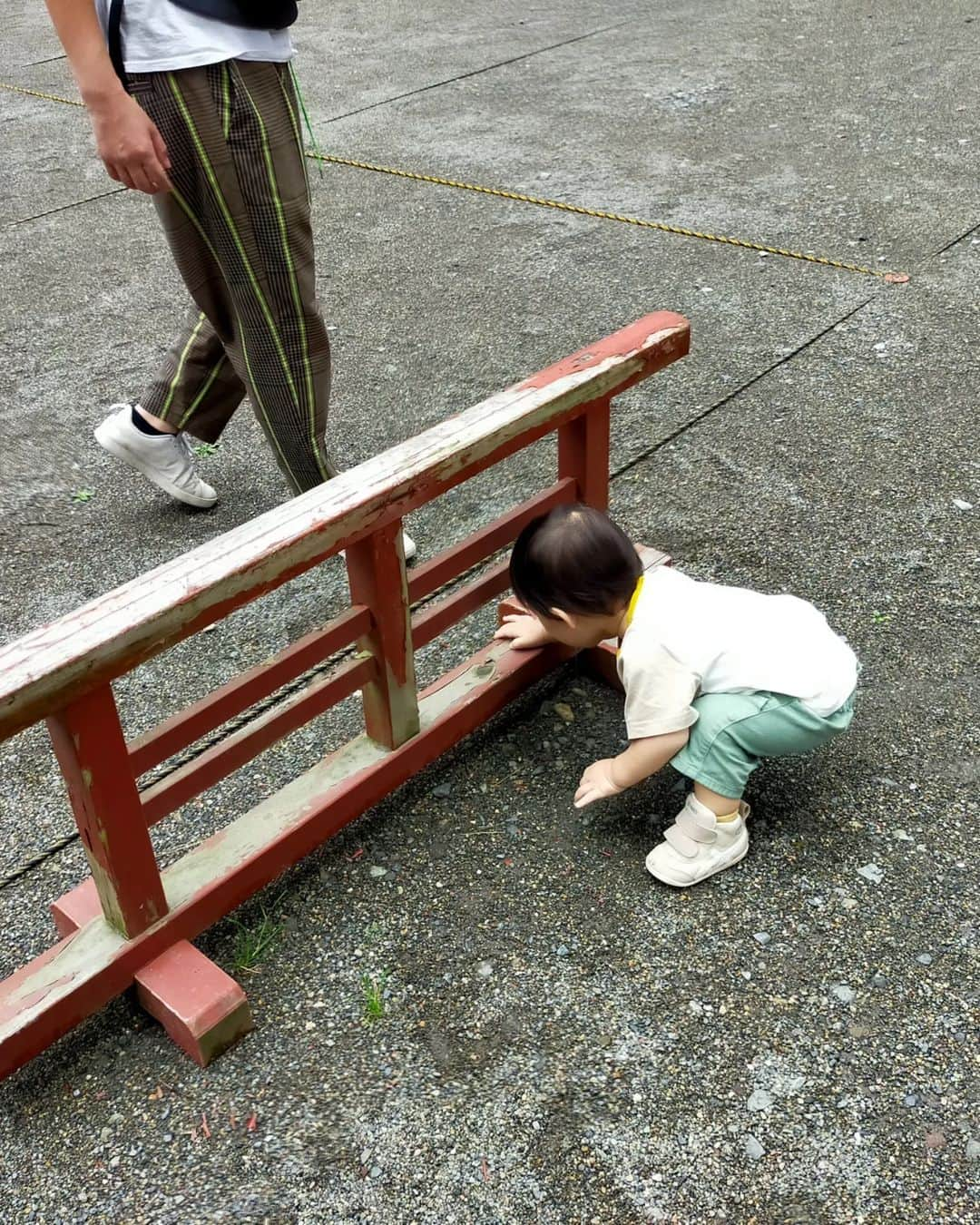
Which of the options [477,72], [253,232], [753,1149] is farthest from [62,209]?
[753,1149]

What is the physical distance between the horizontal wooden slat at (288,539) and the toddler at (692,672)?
20 centimetres

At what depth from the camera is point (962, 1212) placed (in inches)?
62.2

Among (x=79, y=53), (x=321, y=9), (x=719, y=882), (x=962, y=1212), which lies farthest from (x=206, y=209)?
(x=321, y=9)

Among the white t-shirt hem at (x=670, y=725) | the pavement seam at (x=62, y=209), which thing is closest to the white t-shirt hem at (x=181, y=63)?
the white t-shirt hem at (x=670, y=725)

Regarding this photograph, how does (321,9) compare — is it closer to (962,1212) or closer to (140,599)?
(140,599)

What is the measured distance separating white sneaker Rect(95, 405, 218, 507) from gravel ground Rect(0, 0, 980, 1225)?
0.25ft

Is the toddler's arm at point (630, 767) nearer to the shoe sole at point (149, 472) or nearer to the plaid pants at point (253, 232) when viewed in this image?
the plaid pants at point (253, 232)

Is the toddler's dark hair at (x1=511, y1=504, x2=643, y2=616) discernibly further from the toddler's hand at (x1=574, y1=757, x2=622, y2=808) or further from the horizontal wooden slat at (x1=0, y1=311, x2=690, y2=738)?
the toddler's hand at (x1=574, y1=757, x2=622, y2=808)

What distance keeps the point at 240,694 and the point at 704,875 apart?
836mm

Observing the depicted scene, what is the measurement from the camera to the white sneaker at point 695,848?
2.05 metres

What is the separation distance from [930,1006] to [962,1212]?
33 centimetres

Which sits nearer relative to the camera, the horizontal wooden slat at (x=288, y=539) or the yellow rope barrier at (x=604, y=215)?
the horizontal wooden slat at (x=288, y=539)

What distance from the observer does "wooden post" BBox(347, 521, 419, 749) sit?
1.96 metres

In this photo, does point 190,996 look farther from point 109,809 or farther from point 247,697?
point 247,697
